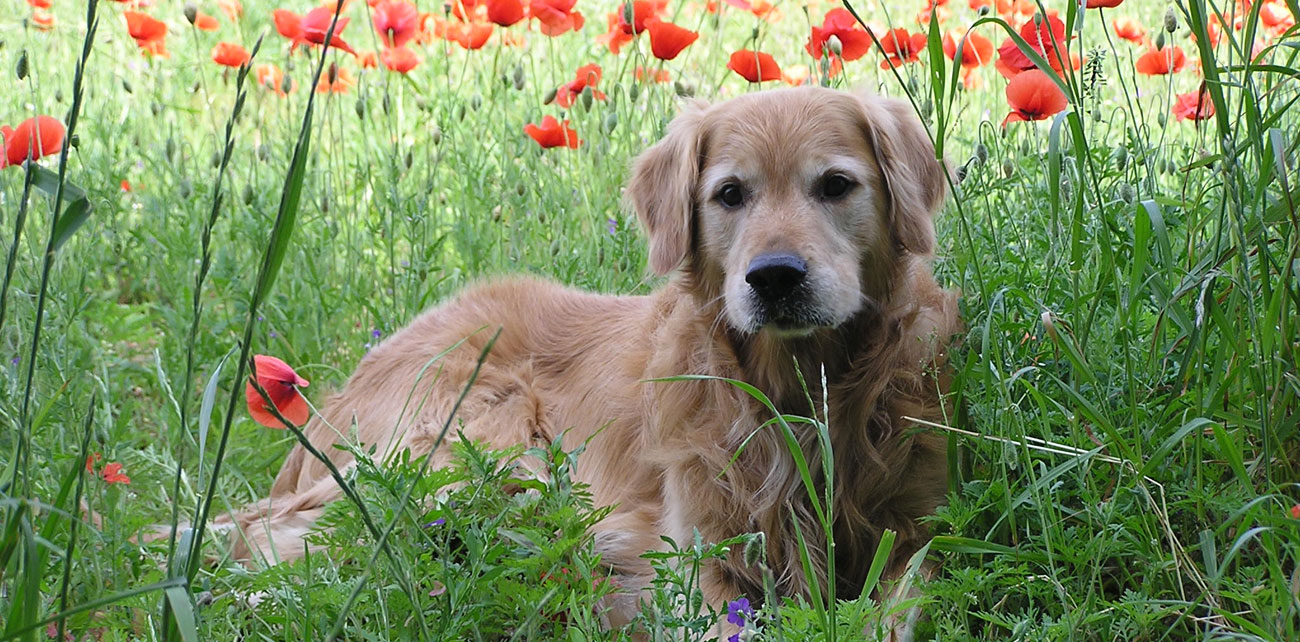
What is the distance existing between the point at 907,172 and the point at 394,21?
1733mm

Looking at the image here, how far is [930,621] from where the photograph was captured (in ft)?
6.32

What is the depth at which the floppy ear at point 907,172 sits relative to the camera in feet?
8.52

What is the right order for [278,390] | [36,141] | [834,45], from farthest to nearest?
[834,45] → [36,141] → [278,390]

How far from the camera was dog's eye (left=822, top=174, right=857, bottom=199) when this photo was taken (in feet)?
8.46

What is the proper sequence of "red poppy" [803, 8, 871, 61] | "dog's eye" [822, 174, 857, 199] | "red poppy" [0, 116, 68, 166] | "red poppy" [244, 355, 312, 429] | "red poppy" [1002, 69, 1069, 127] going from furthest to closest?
1. "red poppy" [803, 8, 871, 61]
2. "dog's eye" [822, 174, 857, 199]
3. "red poppy" [1002, 69, 1069, 127]
4. "red poppy" [0, 116, 68, 166]
5. "red poppy" [244, 355, 312, 429]

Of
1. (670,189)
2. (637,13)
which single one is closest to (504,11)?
(637,13)

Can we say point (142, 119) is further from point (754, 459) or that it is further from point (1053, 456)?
point (1053, 456)

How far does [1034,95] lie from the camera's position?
2400 millimetres

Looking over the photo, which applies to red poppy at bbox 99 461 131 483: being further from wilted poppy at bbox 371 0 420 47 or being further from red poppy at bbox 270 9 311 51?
wilted poppy at bbox 371 0 420 47

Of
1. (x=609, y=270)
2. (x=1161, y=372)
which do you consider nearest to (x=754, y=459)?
(x=1161, y=372)

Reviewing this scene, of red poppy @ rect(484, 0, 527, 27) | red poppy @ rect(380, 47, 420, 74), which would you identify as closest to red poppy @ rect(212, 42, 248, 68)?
red poppy @ rect(380, 47, 420, 74)

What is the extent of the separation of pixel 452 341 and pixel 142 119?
227cm

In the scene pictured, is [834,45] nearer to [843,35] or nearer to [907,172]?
[843,35]

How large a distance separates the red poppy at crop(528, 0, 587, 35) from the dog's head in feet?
2.40
